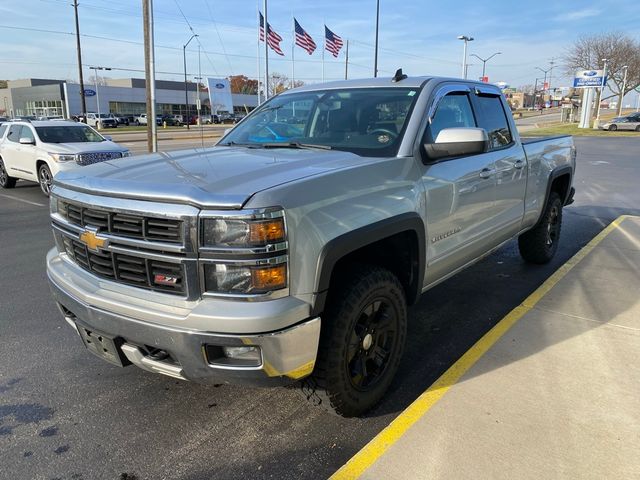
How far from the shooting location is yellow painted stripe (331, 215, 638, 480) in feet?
8.25

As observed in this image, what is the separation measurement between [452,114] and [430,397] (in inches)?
81.4

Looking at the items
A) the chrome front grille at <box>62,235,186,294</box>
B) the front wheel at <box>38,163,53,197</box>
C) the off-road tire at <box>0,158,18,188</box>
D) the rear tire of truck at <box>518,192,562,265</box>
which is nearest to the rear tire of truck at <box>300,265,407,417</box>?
the chrome front grille at <box>62,235,186,294</box>

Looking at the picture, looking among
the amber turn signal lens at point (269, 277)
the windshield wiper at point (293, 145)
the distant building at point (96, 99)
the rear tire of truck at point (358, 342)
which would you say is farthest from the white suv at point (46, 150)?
the distant building at point (96, 99)

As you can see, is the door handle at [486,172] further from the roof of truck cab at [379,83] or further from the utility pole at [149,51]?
the utility pole at [149,51]

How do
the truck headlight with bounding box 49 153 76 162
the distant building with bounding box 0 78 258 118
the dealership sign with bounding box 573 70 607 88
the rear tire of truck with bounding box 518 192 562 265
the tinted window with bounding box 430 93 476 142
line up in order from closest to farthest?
1. the tinted window with bounding box 430 93 476 142
2. the rear tire of truck with bounding box 518 192 562 265
3. the truck headlight with bounding box 49 153 76 162
4. the dealership sign with bounding box 573 70 607 88
5. the distant building with bounding box 0 78 258 118

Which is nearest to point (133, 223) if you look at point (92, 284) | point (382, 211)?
point (92, 284)

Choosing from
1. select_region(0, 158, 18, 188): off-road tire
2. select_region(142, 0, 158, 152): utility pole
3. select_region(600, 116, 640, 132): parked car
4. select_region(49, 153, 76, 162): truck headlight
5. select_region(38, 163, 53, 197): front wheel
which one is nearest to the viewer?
select_region(49, 153, 76, 162): truck headlight

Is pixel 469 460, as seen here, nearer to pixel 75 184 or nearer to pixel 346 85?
pixel 75 184

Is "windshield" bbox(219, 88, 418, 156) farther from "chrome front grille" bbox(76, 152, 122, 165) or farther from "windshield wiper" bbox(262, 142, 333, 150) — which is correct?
"chrome front grille" bbox(76, 152, 122, 165)

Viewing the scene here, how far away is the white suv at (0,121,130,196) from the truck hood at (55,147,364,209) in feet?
26.7

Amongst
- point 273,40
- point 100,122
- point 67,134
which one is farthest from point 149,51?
point 100,122

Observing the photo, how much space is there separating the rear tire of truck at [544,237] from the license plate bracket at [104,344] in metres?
4.55

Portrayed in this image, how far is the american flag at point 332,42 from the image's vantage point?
33531mm

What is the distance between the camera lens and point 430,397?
307cm
